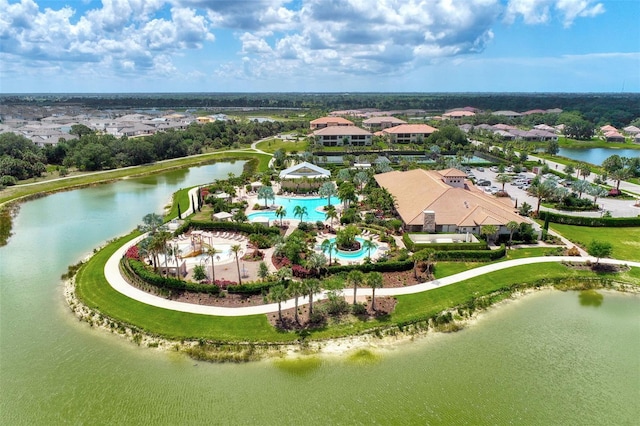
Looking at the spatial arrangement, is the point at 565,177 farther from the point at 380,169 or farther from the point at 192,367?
the point at 192,367

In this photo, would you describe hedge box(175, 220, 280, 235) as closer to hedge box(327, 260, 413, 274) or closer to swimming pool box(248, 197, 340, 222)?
swimming pool box(248, 197, 340, 222)

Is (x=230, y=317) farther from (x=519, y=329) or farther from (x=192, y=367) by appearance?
(x=519, y=329)

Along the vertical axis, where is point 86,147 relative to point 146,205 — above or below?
above

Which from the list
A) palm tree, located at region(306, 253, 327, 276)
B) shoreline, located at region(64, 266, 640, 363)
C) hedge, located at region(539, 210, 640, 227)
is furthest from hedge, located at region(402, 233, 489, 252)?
hedge, located at region(539, 210, 640, 227)

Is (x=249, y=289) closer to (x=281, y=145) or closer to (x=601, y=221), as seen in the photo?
(x=601, y=221)

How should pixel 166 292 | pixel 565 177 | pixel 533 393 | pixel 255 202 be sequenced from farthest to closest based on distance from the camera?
pixel 565 177 → pixel 255 202 → pixel 166 292 → pixel 533 393

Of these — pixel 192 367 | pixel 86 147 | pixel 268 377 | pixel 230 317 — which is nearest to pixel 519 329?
pixel 268 377

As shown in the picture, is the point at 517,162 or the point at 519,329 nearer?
the point at 519,329

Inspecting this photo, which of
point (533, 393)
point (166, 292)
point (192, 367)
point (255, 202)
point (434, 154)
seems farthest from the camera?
point (434, 154)
